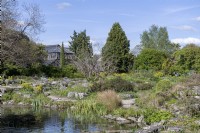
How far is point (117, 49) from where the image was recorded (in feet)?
144

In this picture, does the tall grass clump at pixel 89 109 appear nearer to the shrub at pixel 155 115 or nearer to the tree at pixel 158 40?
the shrub at pixel 155 115

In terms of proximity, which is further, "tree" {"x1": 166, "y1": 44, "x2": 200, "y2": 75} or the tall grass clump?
"tree" {"x1": 166, "y1": 44, "x2": 200, "y2": 75}

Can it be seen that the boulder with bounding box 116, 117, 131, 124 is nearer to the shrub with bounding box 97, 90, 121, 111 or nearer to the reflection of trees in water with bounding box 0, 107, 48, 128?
the shrub with bounding box 97, 90, 121, 111

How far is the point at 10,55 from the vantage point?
1287 inches

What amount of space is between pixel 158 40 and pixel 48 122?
166ft

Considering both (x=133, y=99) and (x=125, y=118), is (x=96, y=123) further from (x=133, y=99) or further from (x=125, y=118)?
(x=133, y=99)

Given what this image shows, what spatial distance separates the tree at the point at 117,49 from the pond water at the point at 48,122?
24302 millimetres

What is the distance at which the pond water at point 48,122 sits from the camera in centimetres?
1323

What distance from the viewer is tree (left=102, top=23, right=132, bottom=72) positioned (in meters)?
42.7

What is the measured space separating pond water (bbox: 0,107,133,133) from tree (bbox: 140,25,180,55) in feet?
149

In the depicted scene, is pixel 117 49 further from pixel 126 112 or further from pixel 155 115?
pixel 155 115

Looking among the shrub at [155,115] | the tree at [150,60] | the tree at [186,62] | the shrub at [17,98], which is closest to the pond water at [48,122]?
the shrub at [155,115]

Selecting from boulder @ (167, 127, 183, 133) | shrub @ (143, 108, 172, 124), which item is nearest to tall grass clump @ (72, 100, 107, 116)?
shrub @ (143, 108, 172, 124)

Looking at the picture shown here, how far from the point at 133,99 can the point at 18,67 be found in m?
17.8
